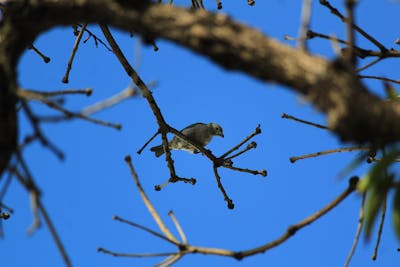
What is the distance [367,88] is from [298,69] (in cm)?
25

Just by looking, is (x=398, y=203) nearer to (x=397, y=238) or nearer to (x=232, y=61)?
(x=397, y=238)

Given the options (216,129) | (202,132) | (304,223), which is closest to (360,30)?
(304,223)

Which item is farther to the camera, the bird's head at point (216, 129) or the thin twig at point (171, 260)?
the bird's head at point (216, 129)

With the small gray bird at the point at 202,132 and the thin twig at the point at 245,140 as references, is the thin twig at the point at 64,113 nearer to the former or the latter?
the thin twig at the point at 245,140

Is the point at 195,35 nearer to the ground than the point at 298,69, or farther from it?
farther from it

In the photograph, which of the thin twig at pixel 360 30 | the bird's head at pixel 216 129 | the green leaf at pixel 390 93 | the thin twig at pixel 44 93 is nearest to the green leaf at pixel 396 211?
the green leaf at pixel 390 93

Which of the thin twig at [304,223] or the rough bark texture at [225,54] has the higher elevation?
the rough bark texture at [225,54]

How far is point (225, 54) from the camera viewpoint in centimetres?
178

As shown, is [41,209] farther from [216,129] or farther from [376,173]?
[216,129]

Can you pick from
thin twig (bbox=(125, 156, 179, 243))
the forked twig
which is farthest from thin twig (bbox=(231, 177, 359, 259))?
thin twig (bbox=(125, 156, 179, 243))

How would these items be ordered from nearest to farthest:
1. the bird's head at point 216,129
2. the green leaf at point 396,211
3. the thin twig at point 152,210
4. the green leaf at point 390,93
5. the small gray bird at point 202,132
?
the green leaf at point 396,211 < the thin twig at point 152,210 < the green leaf at point 390,93 < the small gray bird at point 202,132 < the bird's head at point 216,129

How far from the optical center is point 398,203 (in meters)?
1.90

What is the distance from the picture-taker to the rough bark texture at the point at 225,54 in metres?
1.59

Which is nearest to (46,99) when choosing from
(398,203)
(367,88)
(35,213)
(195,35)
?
(35,213)
